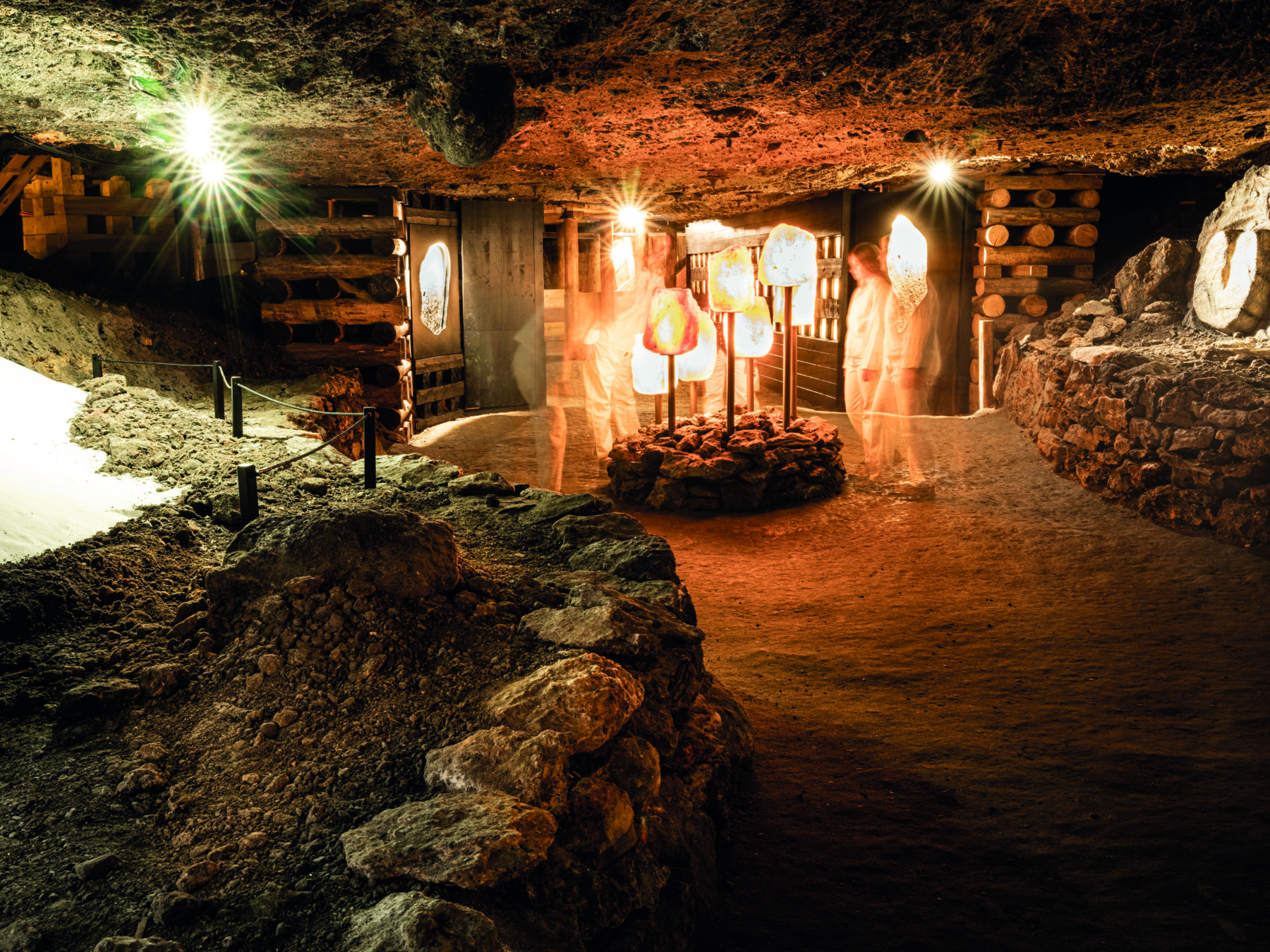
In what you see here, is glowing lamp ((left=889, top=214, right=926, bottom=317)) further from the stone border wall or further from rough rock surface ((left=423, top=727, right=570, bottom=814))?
rough rock surface ((left=423, top=727, right=570, bottom=814))

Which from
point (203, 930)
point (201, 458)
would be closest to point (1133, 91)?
point (203, 930)

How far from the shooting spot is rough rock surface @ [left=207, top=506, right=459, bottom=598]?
10.9ft

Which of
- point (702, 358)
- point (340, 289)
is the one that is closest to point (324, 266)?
point (340, 289)

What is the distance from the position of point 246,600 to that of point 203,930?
4.94 feet

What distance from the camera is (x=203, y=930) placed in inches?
77.2

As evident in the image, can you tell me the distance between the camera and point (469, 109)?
4.22 metres

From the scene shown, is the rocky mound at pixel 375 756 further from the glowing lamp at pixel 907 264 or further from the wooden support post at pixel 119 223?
the wooden support post at pixel 119 223

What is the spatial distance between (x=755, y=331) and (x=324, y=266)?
17.3ft

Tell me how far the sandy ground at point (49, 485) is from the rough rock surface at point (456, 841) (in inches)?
102

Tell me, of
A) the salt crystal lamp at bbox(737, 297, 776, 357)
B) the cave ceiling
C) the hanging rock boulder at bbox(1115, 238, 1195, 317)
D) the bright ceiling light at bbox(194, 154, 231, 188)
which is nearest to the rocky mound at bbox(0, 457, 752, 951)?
the cave ceiling

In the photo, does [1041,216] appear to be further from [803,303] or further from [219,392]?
[219,392]

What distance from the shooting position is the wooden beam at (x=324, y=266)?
10.3m

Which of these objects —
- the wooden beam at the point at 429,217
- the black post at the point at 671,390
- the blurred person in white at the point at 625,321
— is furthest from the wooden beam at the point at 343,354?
the blurred person in white at the point at 625,321

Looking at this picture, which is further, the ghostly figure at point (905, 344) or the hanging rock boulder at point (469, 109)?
the ghostly figure at point (905, 344)
